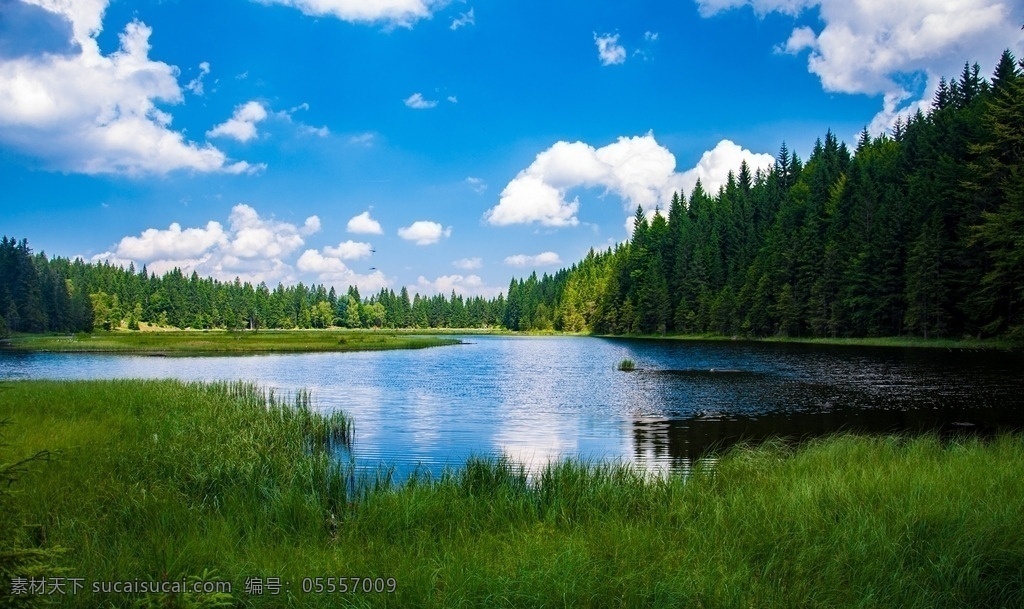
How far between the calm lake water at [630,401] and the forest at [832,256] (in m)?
8.50

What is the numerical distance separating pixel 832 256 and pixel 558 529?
89.1m

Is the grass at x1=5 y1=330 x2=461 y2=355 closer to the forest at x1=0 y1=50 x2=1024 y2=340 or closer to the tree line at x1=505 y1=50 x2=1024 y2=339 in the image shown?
the forest at x1=0 y1=50 x2=1024 y2=340

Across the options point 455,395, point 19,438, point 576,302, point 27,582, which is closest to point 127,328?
point 576,302

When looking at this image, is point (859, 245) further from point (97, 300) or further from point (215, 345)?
point (97, 300)

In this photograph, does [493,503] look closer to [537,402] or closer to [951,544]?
[951,544]

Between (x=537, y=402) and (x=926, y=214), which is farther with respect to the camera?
(x=926, y=214)

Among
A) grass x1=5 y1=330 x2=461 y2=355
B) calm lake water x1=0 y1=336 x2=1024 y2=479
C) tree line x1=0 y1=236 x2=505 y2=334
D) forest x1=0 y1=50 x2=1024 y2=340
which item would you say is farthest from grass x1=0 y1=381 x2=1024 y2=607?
tree line x1=0 y1=236 x2=505 y2=334

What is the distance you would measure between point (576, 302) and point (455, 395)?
13243cm

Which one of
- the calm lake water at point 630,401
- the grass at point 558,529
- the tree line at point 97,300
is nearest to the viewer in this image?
the grass at point 558,529

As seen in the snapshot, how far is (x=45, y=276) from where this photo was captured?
137m

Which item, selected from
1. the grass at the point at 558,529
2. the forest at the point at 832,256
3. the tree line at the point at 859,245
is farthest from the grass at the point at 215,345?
the grass at the point at 558,529

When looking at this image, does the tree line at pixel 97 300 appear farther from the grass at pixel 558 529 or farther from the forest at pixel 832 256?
the grass at pixel 558 529

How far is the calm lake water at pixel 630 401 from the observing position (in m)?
20.5

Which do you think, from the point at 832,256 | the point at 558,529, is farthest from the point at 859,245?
the point at 558,529
